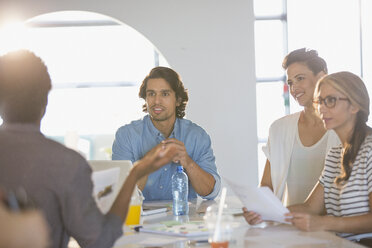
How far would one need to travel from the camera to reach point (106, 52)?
9469 millimetres

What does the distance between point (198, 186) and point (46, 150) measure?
1.75 meters

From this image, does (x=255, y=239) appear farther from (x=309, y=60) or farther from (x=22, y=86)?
(x=309, y=60)

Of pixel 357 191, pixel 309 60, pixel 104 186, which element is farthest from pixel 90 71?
pixel 104 186

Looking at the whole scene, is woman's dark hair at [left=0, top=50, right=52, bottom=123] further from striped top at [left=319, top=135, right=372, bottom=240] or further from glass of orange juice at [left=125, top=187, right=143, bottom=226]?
striped top at [left=319, top=135, right=372, bottom=240]

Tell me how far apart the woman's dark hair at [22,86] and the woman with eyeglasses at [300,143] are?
1.93 metres

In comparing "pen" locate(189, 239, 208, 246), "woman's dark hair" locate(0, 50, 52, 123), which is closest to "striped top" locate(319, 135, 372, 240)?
"pen" locate(189, 239, 208, 246)

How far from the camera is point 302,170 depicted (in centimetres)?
320

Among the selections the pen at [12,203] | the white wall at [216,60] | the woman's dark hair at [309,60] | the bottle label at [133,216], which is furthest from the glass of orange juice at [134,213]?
the white wall at [216,60]

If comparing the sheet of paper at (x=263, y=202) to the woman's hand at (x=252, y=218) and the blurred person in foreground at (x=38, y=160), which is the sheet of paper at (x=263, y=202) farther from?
the blurred person in foreground at (x=38, y=160)

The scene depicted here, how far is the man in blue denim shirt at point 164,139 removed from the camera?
3266 mm

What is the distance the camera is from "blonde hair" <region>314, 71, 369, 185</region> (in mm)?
2428

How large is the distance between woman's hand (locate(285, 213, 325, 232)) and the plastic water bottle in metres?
0.65

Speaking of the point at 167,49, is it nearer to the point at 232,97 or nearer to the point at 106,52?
the point at 232,97

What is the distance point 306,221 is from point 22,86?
126 centimetres
